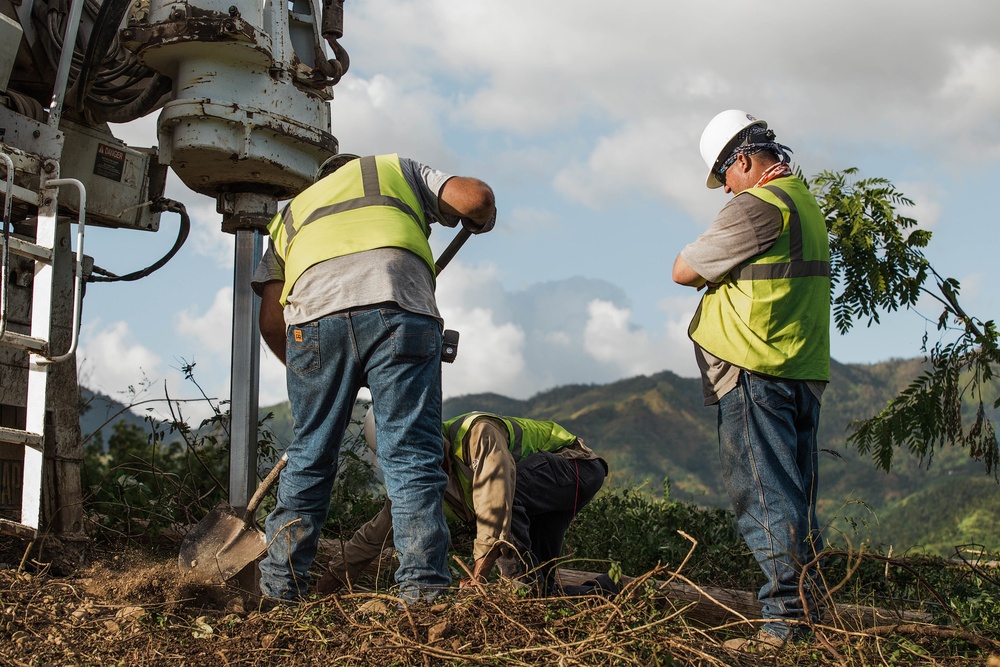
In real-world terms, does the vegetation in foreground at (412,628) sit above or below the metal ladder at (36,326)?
below

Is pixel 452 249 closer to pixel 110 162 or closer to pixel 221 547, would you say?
pixel 221 547

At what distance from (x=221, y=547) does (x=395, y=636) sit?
1842mm

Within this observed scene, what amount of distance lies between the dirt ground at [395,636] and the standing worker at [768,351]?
545 millimetres

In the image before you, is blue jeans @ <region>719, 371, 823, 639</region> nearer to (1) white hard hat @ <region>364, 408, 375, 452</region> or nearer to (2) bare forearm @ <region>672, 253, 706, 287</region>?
(2) bare forearm @ <region>672, 253, 706, 287</region>

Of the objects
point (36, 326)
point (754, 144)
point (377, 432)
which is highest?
point (754, 144)

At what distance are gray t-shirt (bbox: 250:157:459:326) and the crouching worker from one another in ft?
2.51

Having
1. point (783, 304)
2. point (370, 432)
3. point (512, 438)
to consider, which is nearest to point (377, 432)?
point (370, 432)

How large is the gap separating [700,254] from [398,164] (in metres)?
1.25

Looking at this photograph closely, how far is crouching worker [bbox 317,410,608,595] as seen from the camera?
424cm

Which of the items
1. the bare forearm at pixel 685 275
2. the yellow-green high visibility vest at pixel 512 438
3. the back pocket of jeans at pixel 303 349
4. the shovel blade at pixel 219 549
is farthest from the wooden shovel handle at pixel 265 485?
the bare forearm at pixel 685 275

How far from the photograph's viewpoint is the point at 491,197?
4000 mm

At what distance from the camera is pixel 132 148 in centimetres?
574

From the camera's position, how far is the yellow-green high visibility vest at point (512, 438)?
4383 millimetres

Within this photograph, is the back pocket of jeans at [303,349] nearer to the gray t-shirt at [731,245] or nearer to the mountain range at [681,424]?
the gray t-shirt at [731,245]
